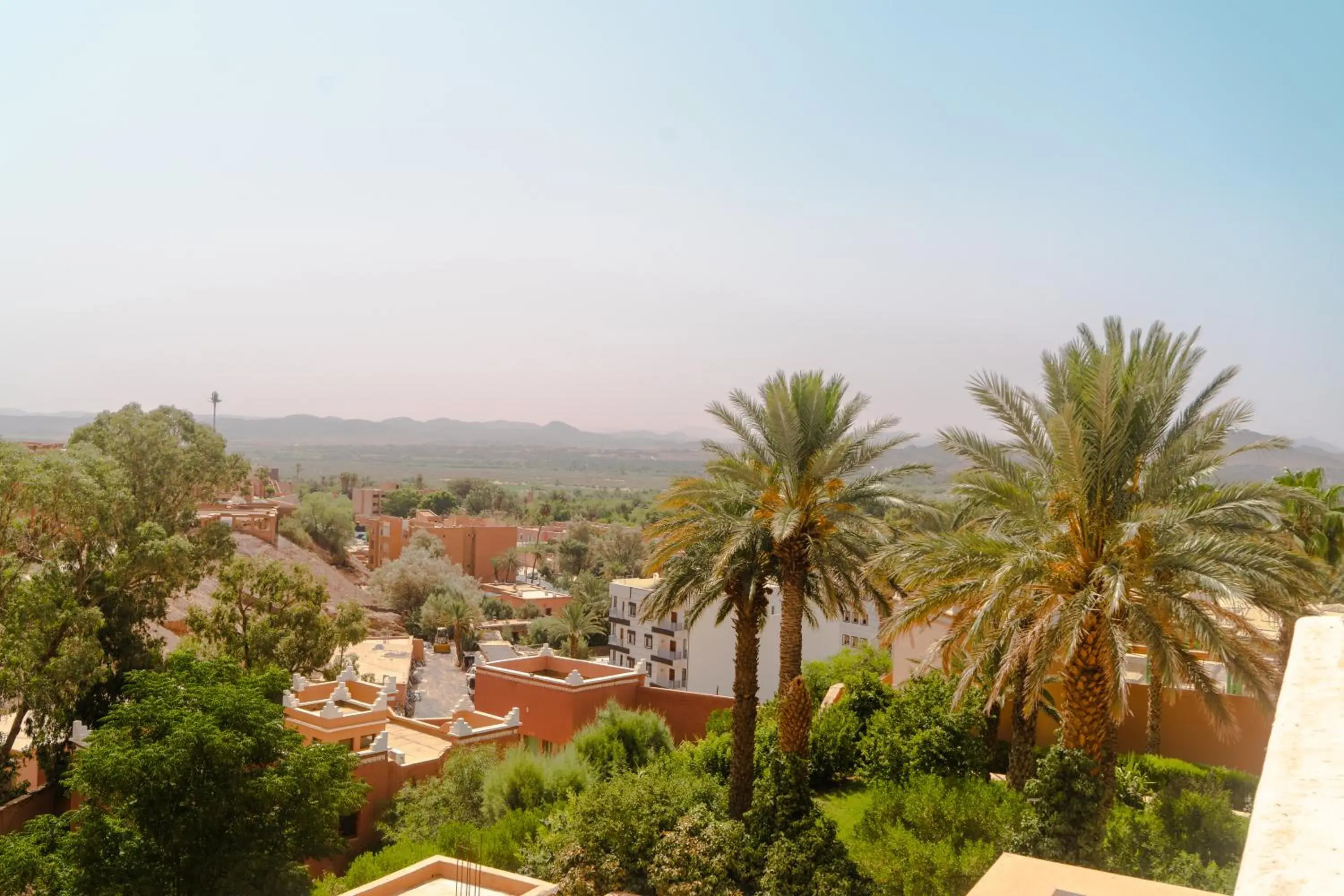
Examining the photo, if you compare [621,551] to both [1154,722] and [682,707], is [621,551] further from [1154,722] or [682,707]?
[1154,722]

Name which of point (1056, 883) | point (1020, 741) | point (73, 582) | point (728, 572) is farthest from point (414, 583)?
point (1056, 883)

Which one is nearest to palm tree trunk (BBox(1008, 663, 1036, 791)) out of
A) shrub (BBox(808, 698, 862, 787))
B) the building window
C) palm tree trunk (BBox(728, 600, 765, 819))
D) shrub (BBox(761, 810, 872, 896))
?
shrub (BBox(761, 810, 872, 896))

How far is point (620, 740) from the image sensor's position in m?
22.3

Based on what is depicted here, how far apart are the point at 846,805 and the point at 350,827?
10511 millimetres

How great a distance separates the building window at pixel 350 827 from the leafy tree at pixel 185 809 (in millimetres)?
4795

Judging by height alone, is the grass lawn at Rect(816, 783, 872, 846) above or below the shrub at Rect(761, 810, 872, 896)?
below

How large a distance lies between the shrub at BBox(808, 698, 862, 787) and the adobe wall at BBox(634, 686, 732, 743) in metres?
6.88

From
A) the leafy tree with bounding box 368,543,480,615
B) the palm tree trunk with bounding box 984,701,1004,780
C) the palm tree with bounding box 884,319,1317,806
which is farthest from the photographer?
the leafy tree with bounding box 368,543,480,615

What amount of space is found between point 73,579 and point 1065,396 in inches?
928

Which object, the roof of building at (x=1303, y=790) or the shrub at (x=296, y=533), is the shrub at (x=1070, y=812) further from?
the shrub at (x=296, y=533)

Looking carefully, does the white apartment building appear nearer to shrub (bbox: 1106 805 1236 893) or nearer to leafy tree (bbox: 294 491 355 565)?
shrub (bbox: 1106 805 1236 893)

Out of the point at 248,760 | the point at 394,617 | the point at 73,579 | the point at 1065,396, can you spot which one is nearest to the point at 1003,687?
the point at 1065,396

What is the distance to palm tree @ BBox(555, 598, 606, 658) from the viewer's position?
4481 centimetres

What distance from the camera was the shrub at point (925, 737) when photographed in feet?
55.0
